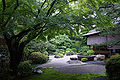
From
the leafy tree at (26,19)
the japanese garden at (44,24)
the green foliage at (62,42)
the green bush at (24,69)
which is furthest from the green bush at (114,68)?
the green foliage at (62,42)

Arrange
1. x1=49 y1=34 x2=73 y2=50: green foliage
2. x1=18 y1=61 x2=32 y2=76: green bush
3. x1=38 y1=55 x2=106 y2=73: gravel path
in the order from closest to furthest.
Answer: x1=18 y1=61 x2=32 y2=76: green bush → x1=38 y1=55 x2=106 y2=73: gravel path → x1=49 y1=34 x2=73 y2=50: green foliage

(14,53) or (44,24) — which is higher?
(44,24)

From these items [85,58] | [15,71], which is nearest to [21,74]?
[15,71]

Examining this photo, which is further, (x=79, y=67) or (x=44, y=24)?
(x=79, y=67)

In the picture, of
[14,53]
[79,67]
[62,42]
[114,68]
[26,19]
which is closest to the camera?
[26,19]

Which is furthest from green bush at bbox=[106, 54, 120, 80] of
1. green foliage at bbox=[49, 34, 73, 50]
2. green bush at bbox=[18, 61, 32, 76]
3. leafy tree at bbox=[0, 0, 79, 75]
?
green foliage at bbox=[49, 34, 73, 50]

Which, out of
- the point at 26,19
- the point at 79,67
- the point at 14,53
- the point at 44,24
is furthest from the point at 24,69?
the point at 79,67

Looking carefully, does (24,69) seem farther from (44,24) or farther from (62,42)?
(62,42)

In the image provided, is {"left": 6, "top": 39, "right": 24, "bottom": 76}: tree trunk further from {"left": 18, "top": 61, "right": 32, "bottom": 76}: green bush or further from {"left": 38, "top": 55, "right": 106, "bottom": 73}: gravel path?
{"left": 38, "top": 55, "right": 106, "bottom": 73}: gravel path

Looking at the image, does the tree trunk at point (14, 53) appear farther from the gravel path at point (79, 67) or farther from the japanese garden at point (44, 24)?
the gravel path at point (79, 67)

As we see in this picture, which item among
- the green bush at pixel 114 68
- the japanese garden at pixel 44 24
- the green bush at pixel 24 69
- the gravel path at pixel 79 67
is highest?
the japanese garden at pixel 44 24

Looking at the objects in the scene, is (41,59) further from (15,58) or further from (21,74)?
(15,58)

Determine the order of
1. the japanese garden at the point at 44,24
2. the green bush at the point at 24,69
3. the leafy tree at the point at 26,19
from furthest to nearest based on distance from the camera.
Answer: the green bush at the point at 24,69, the japanese garden at the point at 44,24, the leafy tree at the point at 26,19

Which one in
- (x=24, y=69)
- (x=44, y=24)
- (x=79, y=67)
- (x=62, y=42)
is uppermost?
(x=62, y=42)
